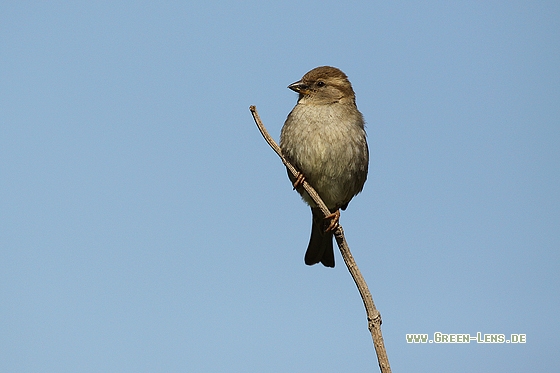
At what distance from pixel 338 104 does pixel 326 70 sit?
0.33m

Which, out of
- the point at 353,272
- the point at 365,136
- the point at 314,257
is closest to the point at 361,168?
the point at 365,136

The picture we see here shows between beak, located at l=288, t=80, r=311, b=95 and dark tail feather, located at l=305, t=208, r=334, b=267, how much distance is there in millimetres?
1066

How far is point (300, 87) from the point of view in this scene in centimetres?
540

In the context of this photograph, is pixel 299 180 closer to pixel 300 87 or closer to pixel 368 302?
pixel 300 87

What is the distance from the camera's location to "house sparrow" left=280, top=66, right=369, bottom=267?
16.4 ft

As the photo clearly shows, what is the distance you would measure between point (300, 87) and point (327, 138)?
62 centimetres

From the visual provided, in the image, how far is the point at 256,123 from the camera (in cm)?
361

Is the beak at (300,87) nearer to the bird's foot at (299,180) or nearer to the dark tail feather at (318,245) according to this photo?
the bird's foot at (299,180)

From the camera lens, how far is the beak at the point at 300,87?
5375 mm

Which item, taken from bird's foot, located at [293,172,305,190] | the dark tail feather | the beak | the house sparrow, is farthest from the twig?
the dark tail feather

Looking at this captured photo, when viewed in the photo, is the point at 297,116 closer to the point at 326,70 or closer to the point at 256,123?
the point at 326,70

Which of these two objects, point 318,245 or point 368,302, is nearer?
point 368,302

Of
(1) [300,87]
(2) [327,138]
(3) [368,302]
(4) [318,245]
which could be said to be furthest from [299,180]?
(3) [368,302]

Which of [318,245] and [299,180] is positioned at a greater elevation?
[299,180]
